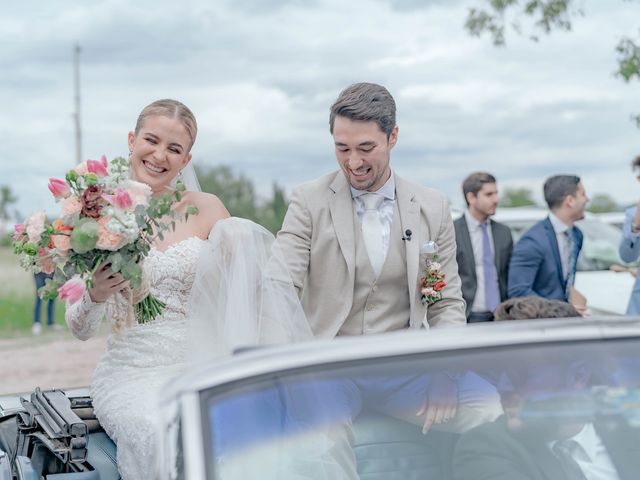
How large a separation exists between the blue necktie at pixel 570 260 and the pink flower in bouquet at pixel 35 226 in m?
4.63

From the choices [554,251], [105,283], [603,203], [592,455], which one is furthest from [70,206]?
[603,203]

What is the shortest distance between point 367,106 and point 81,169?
1.16 metres

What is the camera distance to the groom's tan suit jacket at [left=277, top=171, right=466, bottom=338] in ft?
Result: 13.1

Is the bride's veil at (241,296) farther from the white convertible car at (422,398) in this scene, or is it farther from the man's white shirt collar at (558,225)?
the man's white shirt collar at (558,225)

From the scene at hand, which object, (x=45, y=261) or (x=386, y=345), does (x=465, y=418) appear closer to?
(x=386, y=345)

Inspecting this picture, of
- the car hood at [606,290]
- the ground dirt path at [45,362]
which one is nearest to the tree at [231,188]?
the ground dirt path at [45,362]

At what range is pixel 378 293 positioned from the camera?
13.1 feet

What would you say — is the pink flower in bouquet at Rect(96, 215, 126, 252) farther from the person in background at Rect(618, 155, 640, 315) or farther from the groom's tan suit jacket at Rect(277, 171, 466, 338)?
the person in background at Rect(618, 155, 640, 315)

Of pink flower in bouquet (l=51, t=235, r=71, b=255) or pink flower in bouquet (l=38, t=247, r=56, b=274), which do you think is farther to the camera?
pink flower in bouquet (l=38, t=247, r=56, b=274)

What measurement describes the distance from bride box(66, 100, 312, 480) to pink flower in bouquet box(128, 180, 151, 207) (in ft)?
0.93

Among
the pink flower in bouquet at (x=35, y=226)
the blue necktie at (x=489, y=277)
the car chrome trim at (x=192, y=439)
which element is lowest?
the blue necktie at (x=489, y=277)

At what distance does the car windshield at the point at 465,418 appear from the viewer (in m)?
2.10

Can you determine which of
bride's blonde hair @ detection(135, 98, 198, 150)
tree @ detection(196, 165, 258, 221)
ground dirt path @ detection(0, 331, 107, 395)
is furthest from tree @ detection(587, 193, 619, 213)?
bride's blonde hair @ detection(135, 98, 198, 150)

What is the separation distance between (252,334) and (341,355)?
6.39 ft
